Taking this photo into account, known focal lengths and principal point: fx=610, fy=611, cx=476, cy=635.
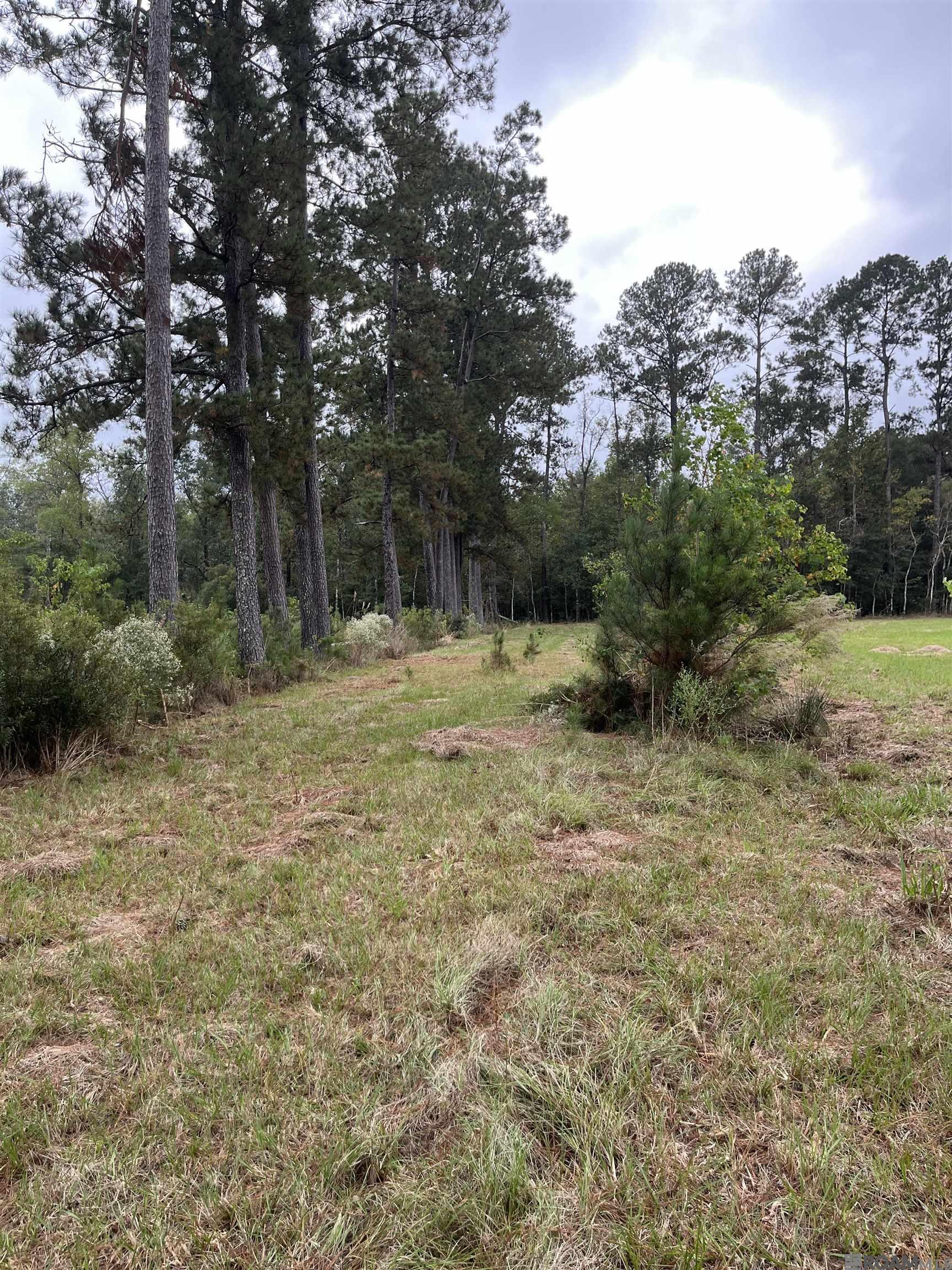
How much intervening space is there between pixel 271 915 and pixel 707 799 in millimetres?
2505

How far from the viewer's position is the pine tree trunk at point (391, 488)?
59.3 feet

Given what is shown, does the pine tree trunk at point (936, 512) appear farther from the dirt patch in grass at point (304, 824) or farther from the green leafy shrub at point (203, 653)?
the dirt patch in grass at point (304, 824)

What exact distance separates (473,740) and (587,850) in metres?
2.47

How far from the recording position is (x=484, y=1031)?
70.4 inches

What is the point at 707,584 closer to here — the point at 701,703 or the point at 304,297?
the point at 701,703

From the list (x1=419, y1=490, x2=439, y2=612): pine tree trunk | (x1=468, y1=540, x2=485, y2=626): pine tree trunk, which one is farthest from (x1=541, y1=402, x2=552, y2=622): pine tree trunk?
(x1=419, y1=490, x2=439, y2=612): pine tree trunk

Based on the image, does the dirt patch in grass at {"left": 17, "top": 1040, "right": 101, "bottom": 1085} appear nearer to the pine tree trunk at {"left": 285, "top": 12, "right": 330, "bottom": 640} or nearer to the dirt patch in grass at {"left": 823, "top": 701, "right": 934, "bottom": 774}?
the dirt patch in grass at {"left": 823, "top": 701, "right": 934, "bottom": 774}

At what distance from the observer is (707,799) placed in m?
3.65

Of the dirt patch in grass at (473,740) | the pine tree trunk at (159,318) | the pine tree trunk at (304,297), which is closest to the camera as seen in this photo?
the dirt patch in grass at (473,740)

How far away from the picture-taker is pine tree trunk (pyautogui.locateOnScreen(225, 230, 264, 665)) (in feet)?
31.7

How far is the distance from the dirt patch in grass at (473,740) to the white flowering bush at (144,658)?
277 centimetres

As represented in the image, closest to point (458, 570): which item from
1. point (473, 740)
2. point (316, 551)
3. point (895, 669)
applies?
point (316, 551)

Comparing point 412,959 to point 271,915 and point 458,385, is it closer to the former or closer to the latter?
point 271,915

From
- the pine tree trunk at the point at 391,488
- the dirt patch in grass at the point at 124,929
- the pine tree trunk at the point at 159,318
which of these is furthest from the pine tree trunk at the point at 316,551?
the dirt patch in grass at the point at 124,929
